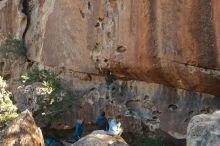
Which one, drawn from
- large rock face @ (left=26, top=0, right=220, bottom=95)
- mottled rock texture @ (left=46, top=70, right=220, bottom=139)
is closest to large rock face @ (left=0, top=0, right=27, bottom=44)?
A: large rock face @ (left=26, top=0, right=220, bottom=95)

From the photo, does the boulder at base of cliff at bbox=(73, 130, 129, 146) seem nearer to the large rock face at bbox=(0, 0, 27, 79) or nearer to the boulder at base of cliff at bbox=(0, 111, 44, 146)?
the boulder at base of cliff at bbox=(0, 111, 44, 146)

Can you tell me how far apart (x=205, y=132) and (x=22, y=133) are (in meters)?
4.77

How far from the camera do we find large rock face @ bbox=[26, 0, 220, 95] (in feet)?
40.3

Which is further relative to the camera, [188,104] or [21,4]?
[21,4]

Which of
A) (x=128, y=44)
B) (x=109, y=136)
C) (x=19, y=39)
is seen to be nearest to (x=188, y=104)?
(x=128, y=44)

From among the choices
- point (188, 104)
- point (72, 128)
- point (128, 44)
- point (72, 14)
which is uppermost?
point (72, 14)

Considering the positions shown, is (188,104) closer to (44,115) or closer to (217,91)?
(217,91)

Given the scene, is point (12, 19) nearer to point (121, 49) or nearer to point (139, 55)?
point (121, 49)

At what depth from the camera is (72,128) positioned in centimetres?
1645

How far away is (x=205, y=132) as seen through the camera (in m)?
8.73

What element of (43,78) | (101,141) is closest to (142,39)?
(101,141)

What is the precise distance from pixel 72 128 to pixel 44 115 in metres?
1.23

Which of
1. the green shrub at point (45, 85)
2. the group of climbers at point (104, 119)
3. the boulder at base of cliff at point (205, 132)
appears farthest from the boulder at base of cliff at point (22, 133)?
the boulder at base of cliff at point (205, 132)

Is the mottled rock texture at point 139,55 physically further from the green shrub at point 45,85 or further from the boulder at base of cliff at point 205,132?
the boulder at base of cliff at point 205,132
